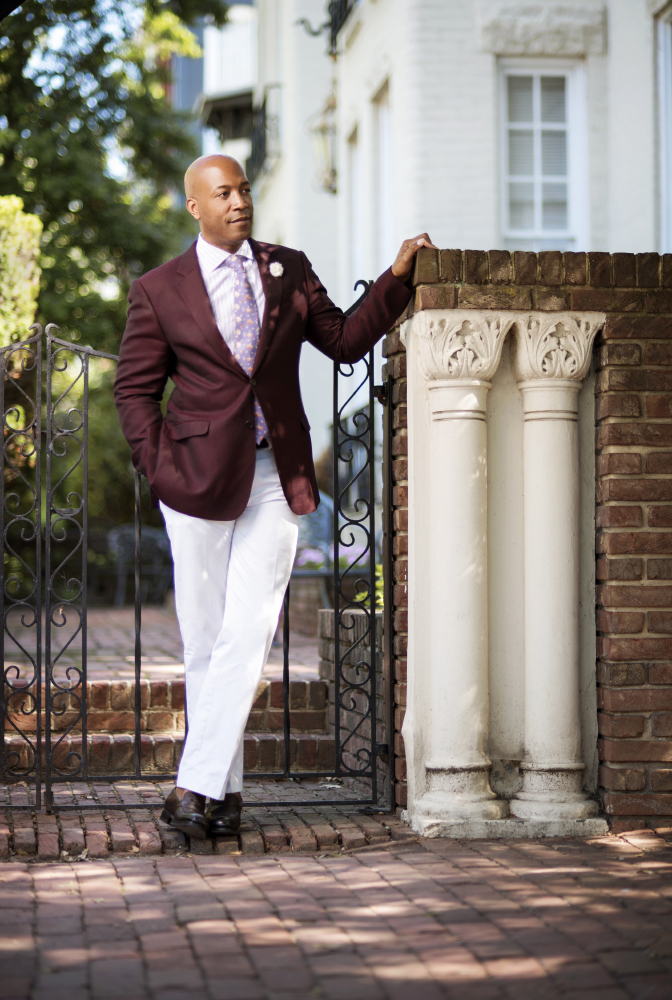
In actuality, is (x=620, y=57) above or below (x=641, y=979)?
above

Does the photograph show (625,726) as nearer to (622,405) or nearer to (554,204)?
(622,405)

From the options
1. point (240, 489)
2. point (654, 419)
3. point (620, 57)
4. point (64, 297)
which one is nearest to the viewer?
point (240, 489)

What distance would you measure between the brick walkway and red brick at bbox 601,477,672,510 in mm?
1167

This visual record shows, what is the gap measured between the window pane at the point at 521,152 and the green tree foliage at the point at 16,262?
420 cm

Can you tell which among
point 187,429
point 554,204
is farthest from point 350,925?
point 554,204

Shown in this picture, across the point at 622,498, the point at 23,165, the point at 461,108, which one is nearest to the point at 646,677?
the point at 622,498

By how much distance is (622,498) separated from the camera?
4172mm

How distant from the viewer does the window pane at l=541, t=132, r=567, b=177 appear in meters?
10.4

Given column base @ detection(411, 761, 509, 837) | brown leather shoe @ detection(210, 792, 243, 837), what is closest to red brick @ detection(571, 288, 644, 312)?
column base @ detection(411, 761, 509, 837)

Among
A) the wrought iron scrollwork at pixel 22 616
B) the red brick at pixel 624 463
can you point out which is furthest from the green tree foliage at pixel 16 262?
the red brick at pixel 624 463

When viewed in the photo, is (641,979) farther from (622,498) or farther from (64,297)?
(64,297)

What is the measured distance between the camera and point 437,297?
418 centimetres

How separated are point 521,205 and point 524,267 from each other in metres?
6.47

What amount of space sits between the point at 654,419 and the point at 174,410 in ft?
5.48
